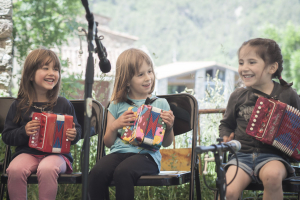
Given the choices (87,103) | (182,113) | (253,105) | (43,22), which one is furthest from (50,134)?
(43,22)

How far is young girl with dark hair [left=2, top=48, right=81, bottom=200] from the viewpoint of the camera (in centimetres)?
194

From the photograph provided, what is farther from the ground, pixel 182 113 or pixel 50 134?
pixel 182 113

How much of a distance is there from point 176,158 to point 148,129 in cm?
81

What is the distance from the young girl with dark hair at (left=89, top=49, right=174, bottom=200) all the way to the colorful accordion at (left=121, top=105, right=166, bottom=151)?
0.05 meters

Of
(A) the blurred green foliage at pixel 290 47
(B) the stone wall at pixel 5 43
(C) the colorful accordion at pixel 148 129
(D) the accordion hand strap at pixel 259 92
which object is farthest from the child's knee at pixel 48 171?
(A) the blurred green foliage at pixel 290 47

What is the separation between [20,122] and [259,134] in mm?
1626

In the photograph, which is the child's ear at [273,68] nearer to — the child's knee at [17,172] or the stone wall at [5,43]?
the child's knee at [17,172]

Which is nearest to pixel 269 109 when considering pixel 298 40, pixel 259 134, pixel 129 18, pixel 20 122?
pixel 259 134

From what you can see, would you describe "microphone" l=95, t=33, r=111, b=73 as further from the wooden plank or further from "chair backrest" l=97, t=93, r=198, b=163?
the wooden plank

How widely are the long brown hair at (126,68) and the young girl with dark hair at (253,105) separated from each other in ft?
2.16

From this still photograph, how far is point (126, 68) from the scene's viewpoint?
86.5 inches

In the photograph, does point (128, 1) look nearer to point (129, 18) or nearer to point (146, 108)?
point (129, 18)

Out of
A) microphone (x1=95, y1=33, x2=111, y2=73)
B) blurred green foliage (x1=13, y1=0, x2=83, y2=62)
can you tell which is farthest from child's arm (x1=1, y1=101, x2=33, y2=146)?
blurred green foliage (x1=13, y1=0, x2=83, y2=62)

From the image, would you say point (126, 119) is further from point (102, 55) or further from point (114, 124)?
point (102, 55)
